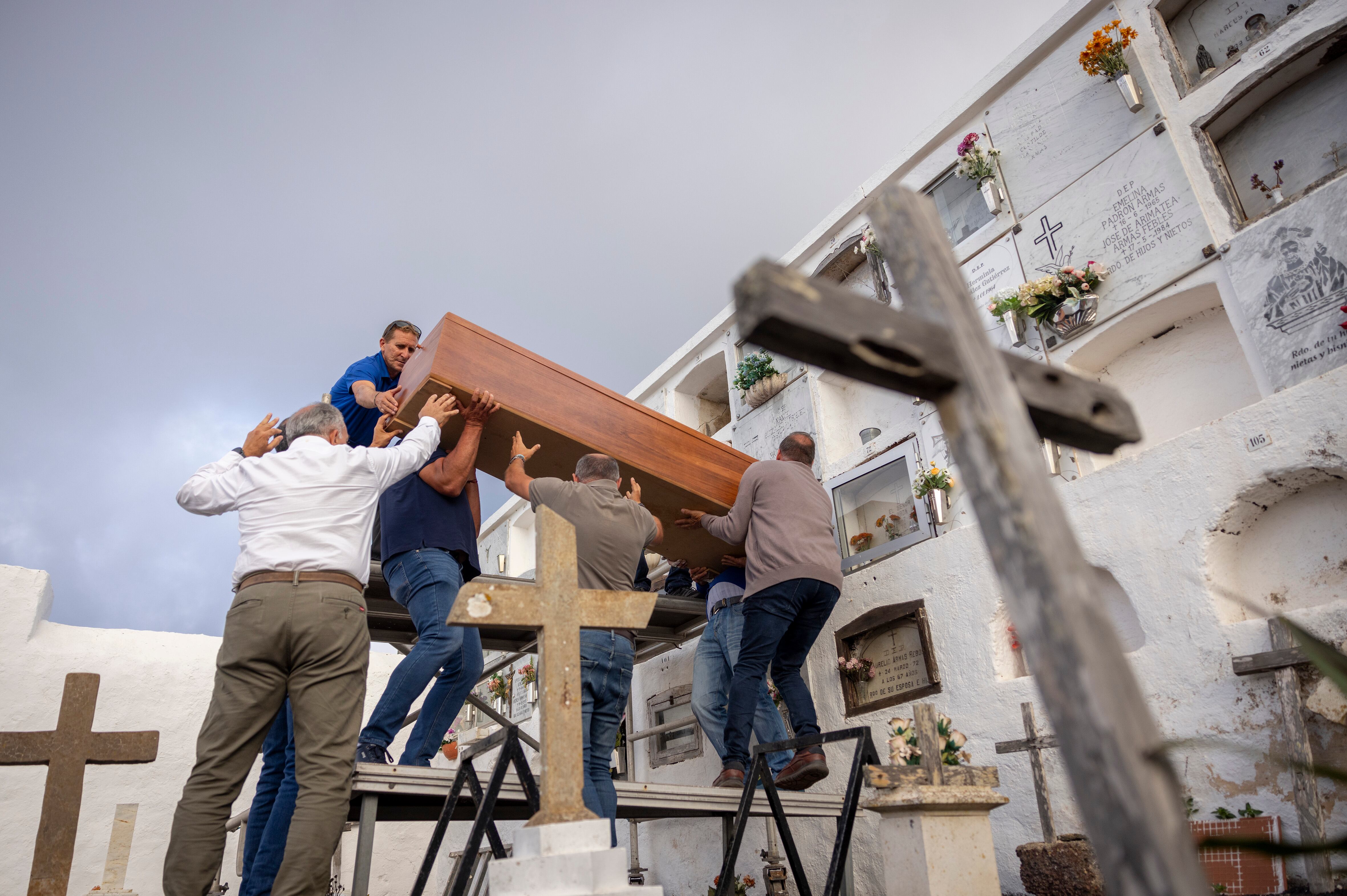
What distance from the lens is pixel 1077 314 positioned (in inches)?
208

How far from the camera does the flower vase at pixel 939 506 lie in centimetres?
558

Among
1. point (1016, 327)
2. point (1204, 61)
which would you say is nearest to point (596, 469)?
point (1016, 327)

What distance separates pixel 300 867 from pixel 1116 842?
2197mm

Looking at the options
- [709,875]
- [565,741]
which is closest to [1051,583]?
[565,741]

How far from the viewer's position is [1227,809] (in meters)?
3.60

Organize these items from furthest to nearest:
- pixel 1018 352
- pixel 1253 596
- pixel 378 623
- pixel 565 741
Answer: pixel 1018 352 → pixel 378 623 → pixel 1253 596 → pixel 565 741

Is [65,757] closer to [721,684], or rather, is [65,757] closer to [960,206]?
[721,684]

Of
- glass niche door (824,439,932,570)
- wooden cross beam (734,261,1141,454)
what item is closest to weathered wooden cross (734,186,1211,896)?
wooden cross beam (734,261,1141,454)

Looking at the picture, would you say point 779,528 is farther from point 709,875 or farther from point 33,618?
point 33,618

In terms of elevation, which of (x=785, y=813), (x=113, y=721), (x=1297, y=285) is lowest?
(x=785, y=813)

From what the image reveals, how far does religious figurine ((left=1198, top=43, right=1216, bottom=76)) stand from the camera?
5.20 m

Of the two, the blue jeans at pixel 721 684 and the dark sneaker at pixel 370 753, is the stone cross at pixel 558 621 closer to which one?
the dark sneaker at pixel 370 753

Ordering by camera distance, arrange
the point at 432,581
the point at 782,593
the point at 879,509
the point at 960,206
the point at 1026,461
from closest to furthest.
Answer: the point at 1026,461 < the point at 432,581 < the point at 782,593 < the point at 879,509 < the point at 960,206

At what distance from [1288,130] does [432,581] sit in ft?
17.2
